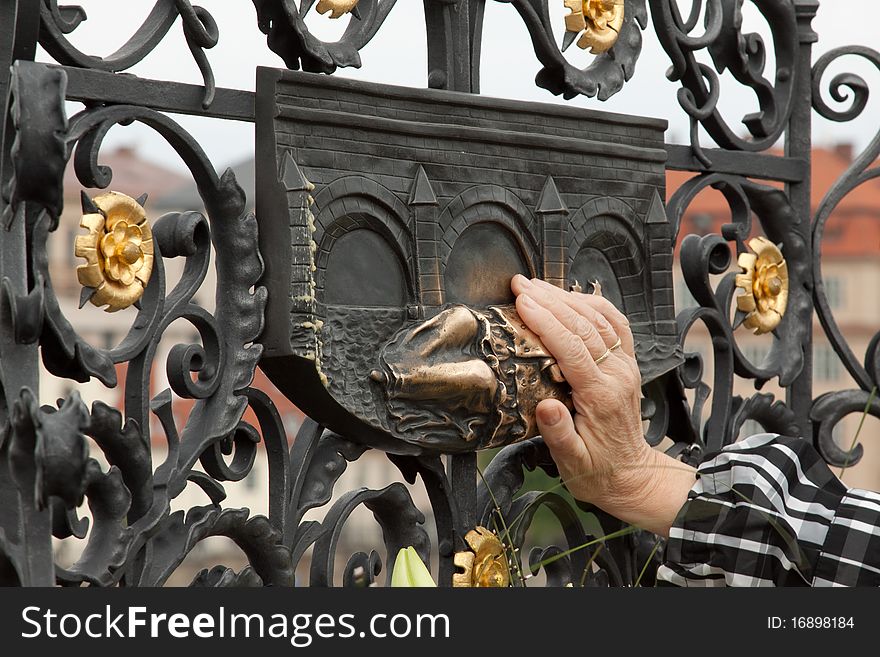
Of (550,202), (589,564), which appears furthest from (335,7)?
(589,564)

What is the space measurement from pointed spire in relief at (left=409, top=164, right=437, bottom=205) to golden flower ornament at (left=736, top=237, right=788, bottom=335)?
1.99 feet

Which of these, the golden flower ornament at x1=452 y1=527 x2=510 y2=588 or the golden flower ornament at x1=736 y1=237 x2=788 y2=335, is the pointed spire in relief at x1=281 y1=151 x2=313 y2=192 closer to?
the golden flower ornament at x1=452 y1=527 x2=510 y2=588

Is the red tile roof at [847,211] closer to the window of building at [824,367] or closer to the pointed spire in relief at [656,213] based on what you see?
the window of building at [824,367]

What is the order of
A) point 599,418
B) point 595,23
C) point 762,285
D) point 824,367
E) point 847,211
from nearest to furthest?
point 599,418, point 595,23, point 762,285, point 847,211, point 824,367

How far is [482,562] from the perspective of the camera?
1.53 m

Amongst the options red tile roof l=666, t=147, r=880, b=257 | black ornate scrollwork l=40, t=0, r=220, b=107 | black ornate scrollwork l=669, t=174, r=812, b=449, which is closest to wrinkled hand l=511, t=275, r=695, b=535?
black ornate scrollwork l=669, t=174, r=812, b=449

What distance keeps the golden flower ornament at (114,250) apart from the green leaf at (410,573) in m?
0.38

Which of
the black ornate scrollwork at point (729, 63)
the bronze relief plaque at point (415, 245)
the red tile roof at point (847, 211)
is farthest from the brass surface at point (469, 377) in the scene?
the red tile roof at point (847, 211)

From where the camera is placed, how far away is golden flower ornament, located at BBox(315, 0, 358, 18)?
4.64ft

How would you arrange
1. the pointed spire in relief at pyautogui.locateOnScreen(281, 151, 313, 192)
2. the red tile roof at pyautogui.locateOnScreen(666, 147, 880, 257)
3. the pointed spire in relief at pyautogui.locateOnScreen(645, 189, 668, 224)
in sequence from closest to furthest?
1. the pointed spire in relief at pyautogui.locateOnScreen(281, 151, 313, 192)
2. the pointed spire in relief at pyautogui.locateOnScreen(645, 189, 668, 224)
3. the red tile roof at pyautogui.locateOnScreen(666, 147, 880, 257)

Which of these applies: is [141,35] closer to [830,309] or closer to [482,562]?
[482,562]

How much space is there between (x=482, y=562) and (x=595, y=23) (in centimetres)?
71

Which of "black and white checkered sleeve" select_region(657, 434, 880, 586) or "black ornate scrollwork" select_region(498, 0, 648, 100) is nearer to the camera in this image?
"black and white checkered sleeve" select_region(657, 434, 880, 586)

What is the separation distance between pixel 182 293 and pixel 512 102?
48 centimetres
